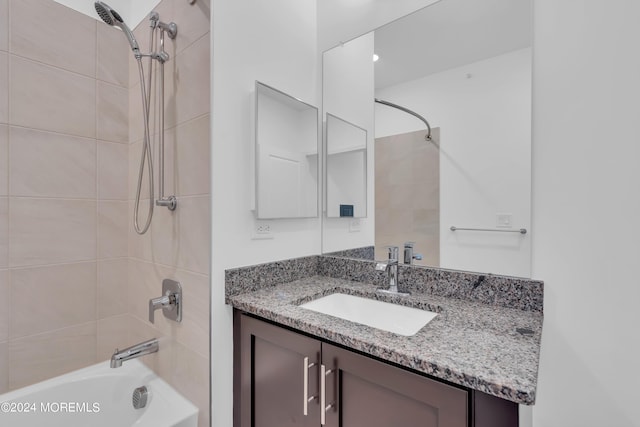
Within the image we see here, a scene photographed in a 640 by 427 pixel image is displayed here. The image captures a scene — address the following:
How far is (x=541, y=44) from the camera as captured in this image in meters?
1.03

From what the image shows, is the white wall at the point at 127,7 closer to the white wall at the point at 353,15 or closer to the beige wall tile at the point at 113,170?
the beige wall tile at the point at 113,170

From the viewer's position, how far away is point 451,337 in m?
0.84

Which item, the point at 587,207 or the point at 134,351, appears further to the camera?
the point at 134,351

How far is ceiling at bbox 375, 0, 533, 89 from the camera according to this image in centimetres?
112

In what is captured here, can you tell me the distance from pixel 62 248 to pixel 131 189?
17.2 inches

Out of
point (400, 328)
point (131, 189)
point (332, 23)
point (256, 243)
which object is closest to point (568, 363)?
point (400, 328)

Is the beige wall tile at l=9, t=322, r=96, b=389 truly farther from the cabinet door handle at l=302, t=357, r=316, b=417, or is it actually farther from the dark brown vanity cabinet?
the cabinet door handle at l=302, t=357, r=316, b=417

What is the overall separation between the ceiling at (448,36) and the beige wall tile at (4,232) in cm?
179

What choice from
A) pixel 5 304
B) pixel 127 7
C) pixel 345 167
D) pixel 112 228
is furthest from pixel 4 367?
pixel 127 7

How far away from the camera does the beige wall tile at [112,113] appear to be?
161 centimetres

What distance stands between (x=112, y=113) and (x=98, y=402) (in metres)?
1.49

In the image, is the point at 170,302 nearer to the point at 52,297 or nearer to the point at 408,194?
the point at 52,297

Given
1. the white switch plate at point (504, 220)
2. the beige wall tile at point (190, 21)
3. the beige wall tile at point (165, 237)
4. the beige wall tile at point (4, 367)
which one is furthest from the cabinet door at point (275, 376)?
the beige wall tile at point (190, 21)

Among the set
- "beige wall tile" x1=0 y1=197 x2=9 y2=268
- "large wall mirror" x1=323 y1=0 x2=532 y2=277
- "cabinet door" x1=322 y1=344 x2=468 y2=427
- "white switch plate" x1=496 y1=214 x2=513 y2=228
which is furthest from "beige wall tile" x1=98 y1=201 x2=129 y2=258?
"white switch plate" x1=496 y1=214 x2=513 y2=228
